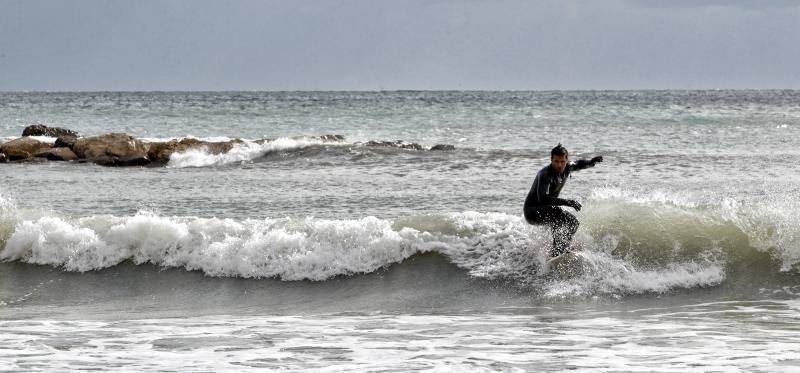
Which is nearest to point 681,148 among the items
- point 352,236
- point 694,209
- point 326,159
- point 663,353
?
point 326,159

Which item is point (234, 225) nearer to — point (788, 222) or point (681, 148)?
point (788, 222)

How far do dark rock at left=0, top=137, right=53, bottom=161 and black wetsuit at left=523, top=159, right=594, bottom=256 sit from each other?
1936cm

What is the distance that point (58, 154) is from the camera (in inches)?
1043

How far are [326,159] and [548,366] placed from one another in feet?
57.8

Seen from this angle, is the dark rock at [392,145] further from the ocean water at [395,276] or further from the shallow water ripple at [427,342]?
the shallow water ripple at [427,342]

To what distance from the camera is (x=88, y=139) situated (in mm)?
27219

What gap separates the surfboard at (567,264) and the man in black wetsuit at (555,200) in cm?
8

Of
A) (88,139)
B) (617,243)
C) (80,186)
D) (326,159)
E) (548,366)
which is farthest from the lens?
(88,139)

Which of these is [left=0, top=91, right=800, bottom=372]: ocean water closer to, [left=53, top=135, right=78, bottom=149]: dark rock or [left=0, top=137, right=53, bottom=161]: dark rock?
[left=0, top=137, right=53, bottom=161]: dark rock

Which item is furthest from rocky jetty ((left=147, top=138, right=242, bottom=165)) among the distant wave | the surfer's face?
the surfer's face

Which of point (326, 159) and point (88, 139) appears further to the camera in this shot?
point (88, 139)

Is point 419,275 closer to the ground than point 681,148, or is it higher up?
closer to the ground

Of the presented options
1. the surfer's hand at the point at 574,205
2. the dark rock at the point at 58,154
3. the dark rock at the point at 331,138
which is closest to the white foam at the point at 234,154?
the dark rock at the point at 331,138

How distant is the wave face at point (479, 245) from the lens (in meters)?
11.7
